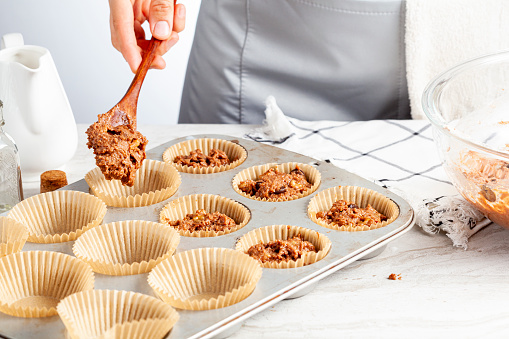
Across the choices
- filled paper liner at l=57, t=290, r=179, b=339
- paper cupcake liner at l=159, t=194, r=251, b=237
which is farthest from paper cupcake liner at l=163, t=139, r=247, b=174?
filled paper liner at l=57, t=290, r=179, b=339

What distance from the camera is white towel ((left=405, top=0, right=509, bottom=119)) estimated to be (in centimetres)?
223

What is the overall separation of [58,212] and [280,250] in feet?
2.03

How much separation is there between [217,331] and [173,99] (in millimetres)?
3455

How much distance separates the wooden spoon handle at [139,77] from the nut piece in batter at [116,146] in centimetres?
5

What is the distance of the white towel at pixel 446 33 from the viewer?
87.7 inches

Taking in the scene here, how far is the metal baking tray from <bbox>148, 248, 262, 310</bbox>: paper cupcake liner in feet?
0.12

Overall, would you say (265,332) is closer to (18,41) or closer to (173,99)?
(18,41)

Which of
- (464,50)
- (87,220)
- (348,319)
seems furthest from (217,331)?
(464,50)

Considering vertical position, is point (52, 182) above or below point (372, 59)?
below

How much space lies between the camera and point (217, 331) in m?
1.13

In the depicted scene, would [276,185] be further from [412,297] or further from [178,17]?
[178,17]

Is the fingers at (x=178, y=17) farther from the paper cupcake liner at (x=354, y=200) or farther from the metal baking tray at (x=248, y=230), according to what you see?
the paper cupcake liner at (x=354, y=200)

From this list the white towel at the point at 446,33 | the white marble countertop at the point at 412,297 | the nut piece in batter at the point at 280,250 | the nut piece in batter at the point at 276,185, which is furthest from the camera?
the white towel at the point at 446,33

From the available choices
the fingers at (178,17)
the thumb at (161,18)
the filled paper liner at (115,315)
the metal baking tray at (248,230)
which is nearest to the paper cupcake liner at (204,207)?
the metal baking tray at (248,230)
